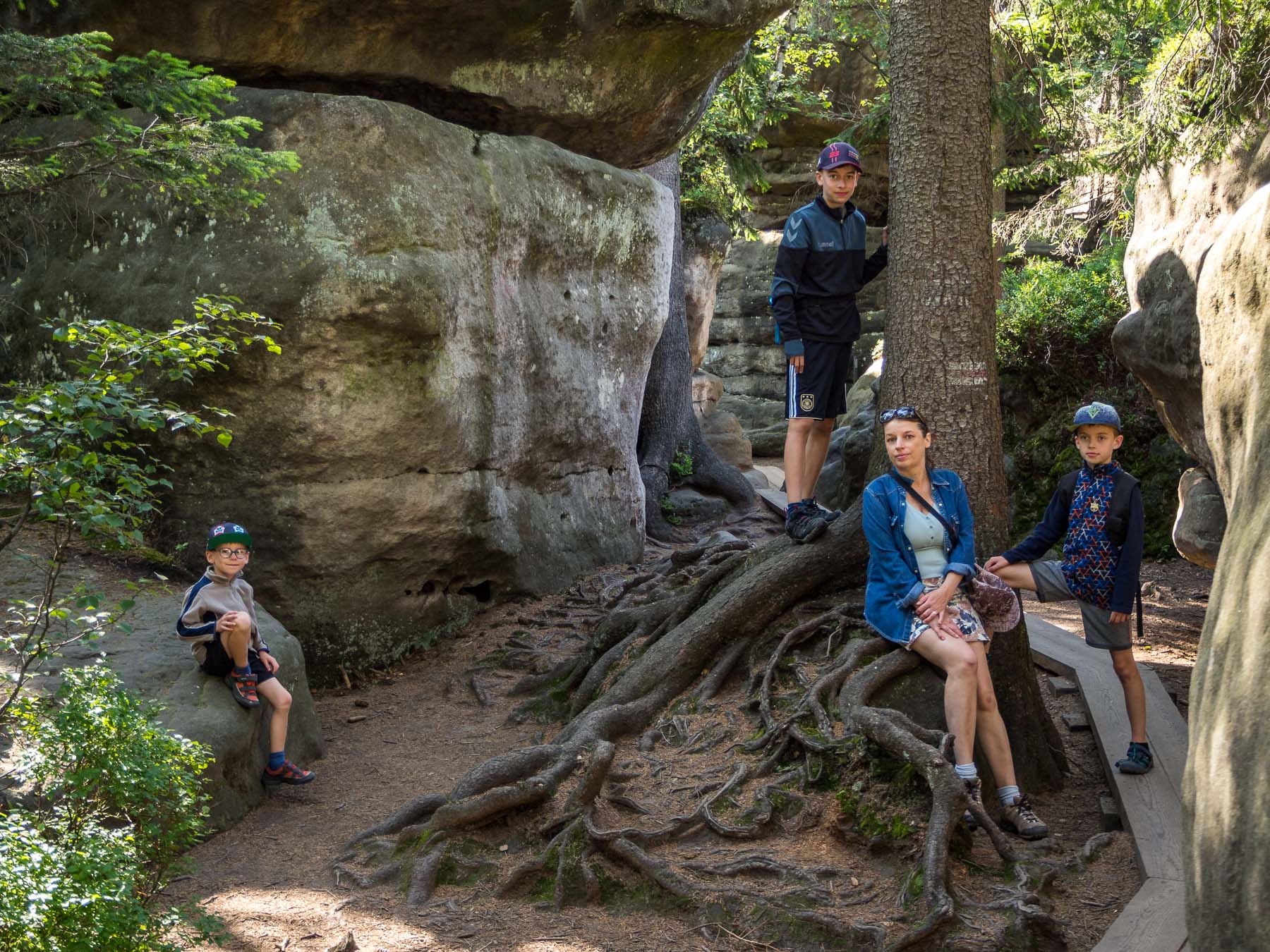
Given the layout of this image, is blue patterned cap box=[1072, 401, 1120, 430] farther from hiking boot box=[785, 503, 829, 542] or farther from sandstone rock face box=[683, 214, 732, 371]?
sandstone rock face box=[683, 214, 732, 371]

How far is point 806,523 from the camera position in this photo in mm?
6398

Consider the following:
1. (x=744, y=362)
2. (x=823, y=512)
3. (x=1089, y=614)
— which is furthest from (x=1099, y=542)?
(x=744, y=362)

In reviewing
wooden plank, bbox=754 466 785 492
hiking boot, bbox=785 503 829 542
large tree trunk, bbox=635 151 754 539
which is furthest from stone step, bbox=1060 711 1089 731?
wooden plank, bbox=754 466 785 492

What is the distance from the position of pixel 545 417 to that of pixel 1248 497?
693 cm

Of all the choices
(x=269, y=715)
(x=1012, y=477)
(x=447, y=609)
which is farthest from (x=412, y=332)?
(x=1012, y=477)

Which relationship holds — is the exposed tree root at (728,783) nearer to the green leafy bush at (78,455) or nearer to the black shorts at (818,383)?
the black shorts at (818,383)

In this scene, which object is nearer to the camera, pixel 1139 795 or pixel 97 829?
pixel 97 829

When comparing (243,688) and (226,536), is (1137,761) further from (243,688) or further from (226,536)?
(226,536)

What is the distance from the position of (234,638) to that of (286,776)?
2.81 feet

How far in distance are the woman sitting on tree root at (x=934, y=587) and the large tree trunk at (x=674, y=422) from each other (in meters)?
8.62

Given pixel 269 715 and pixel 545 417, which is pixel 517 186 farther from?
pixel 269 715

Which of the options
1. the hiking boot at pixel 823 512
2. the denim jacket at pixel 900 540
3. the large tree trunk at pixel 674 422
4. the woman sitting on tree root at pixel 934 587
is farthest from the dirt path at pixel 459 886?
the large tree trunk at pixel 674 422

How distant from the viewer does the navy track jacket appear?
6367 millimetres

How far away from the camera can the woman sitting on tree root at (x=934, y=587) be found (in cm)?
507
